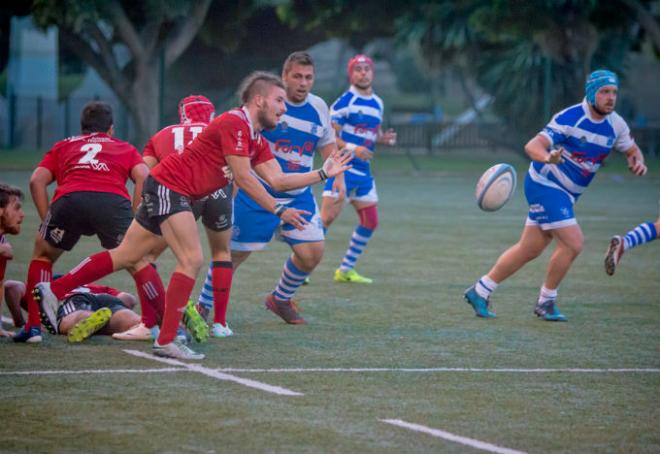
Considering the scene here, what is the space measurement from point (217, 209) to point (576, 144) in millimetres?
3283

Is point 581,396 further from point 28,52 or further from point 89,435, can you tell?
point 28,52

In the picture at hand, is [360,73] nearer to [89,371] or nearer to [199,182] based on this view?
[199,182]

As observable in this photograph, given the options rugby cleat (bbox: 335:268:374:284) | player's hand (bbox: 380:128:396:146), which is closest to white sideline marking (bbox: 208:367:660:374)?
player's hand (bbox: 380:128:396:146)

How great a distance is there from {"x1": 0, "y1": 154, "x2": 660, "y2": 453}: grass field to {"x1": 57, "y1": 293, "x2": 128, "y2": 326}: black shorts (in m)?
0.40

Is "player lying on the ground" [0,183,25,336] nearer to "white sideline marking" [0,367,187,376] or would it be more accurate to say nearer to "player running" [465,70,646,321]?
"white sideline marking" [0,367,187,376]

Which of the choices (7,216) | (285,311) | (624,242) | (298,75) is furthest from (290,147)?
(624,242)

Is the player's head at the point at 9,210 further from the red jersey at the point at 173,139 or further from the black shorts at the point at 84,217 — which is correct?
the red jersey at the point at 173,139

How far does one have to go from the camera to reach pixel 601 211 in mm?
22422

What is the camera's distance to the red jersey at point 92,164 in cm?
898

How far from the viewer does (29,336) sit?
867 cm

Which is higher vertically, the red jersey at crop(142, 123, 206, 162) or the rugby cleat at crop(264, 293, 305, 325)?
the red jersey at crop(142, 123, 206, 162)

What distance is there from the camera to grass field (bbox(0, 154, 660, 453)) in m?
6.11

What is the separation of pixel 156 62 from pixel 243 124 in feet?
92.7

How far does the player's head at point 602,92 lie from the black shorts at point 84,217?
13.0 ft
